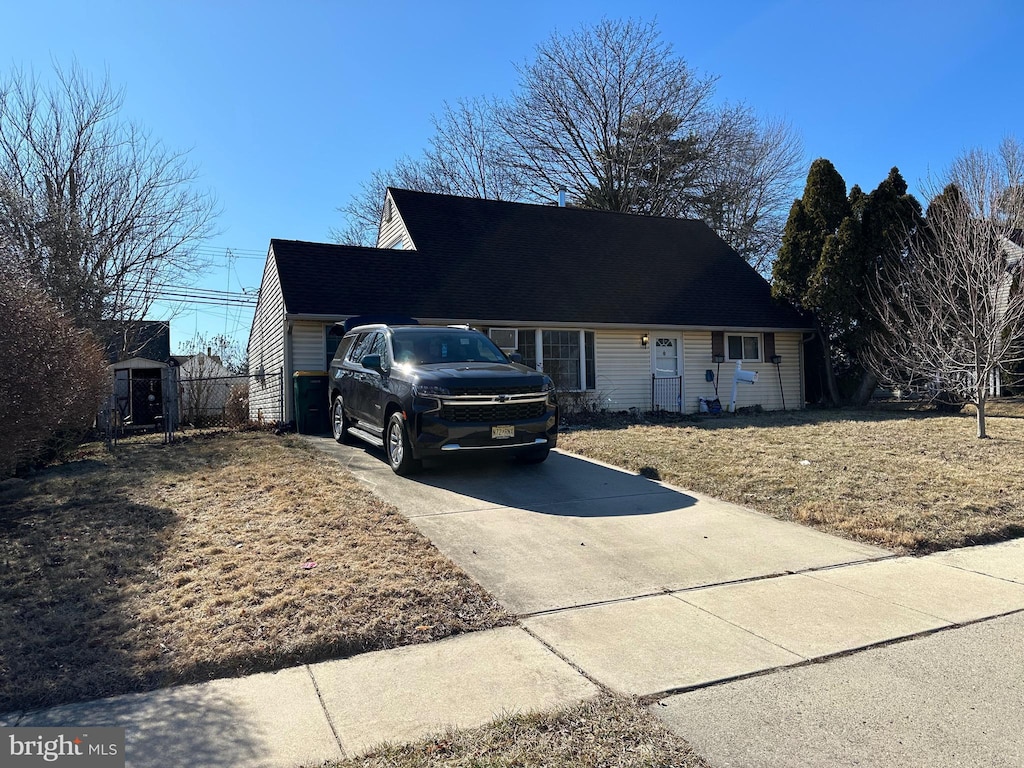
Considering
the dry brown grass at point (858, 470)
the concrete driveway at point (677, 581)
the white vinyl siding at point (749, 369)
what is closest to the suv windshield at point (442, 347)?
the concrete driveway at point (677, 581)

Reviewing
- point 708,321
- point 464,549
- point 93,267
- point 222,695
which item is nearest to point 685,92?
point 708,321

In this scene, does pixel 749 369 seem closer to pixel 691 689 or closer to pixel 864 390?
pixel 864 390

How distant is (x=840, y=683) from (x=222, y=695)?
3140 mm

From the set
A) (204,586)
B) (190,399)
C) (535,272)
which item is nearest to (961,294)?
(535,272)

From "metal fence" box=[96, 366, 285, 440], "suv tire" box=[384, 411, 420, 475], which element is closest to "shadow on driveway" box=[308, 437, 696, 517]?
"suv tire" box=[384, 411, 420, 475]

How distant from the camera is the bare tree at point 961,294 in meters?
12.5

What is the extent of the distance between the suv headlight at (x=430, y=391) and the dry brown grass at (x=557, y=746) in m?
4.91

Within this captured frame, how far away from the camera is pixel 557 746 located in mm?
2875

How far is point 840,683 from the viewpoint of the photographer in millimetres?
3480

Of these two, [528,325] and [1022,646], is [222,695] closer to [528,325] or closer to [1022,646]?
[1022,646]

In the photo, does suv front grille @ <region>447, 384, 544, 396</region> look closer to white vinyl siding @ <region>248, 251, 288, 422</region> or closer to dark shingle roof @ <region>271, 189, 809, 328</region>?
dark shingle roof @ <region>271, 189, 809, 328</region>

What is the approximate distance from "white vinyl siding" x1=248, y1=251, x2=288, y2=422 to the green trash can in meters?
1.62

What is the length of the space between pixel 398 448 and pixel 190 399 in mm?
12666

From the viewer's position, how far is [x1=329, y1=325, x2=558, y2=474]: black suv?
7.78 m
